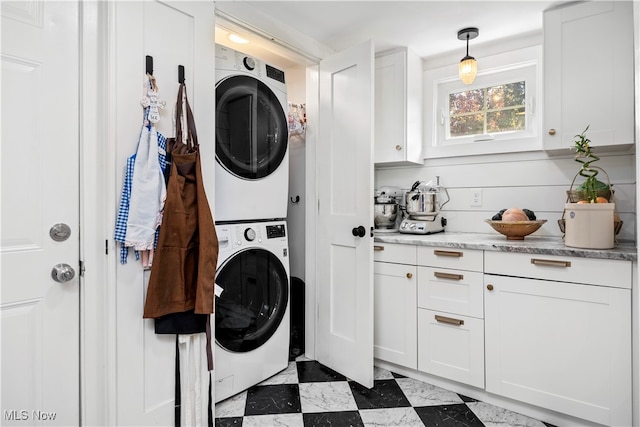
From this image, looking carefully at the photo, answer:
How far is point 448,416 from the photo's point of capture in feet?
5.96

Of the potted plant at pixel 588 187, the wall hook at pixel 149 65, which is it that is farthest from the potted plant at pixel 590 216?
the wall hook at pixel 149 65

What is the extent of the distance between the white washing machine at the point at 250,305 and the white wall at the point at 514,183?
4.25 feet

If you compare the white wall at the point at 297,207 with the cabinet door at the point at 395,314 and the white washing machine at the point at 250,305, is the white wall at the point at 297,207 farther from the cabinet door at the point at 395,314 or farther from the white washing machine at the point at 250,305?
the cabinet door at the point at 395,314

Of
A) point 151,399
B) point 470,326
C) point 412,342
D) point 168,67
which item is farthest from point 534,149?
point 151,399

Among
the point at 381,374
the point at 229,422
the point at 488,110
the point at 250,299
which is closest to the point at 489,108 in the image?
the point at 488,110

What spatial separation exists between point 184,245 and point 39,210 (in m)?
0.51

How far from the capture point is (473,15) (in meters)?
2.03

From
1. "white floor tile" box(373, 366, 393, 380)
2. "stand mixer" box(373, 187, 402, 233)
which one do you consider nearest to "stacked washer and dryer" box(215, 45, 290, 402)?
"white floor tile" box(373, 366, 393, 380)

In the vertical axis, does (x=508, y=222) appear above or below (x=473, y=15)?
below

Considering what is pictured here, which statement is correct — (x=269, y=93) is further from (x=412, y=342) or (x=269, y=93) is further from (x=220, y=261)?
(x=412, y=342)

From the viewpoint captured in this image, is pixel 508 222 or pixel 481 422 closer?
pixel 481 422

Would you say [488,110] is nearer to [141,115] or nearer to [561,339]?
[561,339]

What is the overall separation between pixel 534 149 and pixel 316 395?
208cm

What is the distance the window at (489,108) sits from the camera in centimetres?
233
